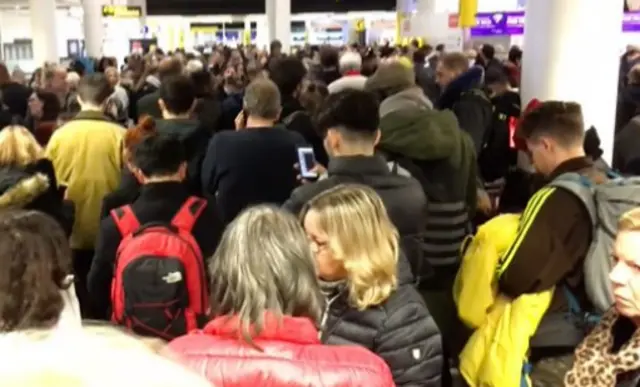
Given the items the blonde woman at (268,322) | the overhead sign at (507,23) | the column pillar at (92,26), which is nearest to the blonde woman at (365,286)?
the blonde woman at (268,322)

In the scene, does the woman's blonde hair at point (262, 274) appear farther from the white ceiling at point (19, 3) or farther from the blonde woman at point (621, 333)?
the white ceiling at point (19, 3)

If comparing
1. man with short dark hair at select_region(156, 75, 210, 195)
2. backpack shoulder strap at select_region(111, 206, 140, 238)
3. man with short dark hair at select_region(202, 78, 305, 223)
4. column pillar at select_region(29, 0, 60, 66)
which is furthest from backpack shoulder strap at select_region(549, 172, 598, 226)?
column pillar at select_region(29, 0, 60, 66)

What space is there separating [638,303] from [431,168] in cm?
191

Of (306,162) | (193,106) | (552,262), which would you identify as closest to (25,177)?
(306,162)

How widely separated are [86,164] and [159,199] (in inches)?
59.3

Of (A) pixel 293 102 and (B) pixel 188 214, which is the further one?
(A) pixel 293 102

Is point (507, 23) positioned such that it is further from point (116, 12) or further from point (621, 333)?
point (116, 12)

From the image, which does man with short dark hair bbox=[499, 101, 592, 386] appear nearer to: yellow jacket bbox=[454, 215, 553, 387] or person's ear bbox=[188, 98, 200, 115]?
yellow jacket bbox=[454, 215, 553, 387]

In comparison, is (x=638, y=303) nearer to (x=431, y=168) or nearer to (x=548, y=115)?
(x=548, y=115)

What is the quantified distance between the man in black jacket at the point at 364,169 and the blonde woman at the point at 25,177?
1.33 metres

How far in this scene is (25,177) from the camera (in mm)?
3852

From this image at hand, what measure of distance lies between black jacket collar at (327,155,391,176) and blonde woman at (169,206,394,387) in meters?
1.14

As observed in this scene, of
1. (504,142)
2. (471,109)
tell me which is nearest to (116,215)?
(471,109)

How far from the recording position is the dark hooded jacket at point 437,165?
3.82 meters
